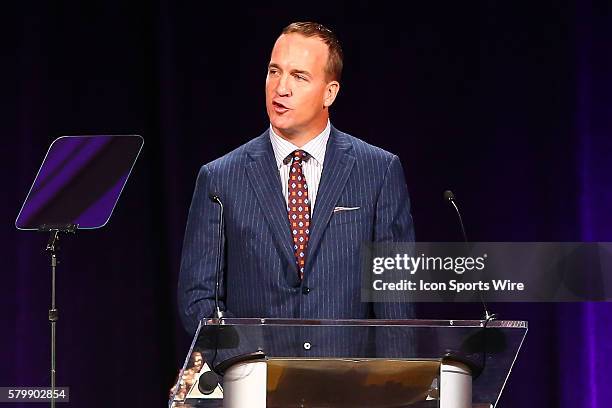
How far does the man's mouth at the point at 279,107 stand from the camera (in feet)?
→ 10.9

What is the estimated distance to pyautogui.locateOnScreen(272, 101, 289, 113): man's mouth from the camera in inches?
131

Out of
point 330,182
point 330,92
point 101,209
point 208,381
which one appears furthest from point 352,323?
point 101,209

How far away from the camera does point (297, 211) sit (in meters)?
3.27

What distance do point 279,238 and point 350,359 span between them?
108cm

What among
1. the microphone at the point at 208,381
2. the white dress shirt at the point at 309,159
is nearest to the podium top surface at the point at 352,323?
the microphone at the point at 208,381

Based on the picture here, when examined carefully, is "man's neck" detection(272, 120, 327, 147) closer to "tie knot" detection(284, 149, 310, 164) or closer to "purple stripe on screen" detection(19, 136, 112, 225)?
"tie knot" detection(284, 149, 310, 164)

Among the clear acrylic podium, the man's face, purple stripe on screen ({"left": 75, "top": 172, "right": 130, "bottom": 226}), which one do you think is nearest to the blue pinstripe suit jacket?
the man's face

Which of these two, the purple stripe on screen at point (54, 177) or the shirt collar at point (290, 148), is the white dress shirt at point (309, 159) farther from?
the purple stripe on screen at point (54, 177)

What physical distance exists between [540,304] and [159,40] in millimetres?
1820

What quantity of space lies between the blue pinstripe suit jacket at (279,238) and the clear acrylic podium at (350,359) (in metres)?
0.98

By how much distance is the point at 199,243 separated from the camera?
3.20 metres

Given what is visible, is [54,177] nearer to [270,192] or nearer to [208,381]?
[270,192]

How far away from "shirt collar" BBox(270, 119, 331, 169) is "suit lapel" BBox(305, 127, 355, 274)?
0.02 metres

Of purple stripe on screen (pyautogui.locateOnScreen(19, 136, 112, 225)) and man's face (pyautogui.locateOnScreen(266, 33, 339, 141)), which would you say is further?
purple stripe on screen (pyautogui.locateOnScreen(19, 136, 112, 225))
